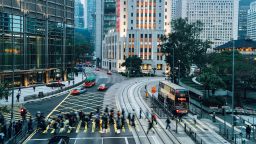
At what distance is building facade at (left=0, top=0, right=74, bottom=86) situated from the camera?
76.2m

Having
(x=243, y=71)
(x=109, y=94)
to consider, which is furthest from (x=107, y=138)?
(x=109, y=94)

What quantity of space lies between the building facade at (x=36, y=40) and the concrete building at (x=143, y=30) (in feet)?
140

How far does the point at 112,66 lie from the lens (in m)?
160

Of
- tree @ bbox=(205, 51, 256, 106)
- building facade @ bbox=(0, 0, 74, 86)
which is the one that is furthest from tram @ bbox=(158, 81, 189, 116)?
building facade @ bbox=(0, 0, 74, 86)

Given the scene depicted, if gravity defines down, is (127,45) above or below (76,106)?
above

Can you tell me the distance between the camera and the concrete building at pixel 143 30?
14275cm

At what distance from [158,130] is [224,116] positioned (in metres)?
14.2

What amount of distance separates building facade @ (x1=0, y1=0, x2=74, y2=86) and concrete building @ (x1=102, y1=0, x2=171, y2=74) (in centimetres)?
4282

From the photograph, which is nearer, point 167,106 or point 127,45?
point 167,106

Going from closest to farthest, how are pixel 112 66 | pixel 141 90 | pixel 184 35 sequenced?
pixel 141 90 < pixel 184 35 < pixel 112 66

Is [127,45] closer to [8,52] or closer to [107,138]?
[8,52]

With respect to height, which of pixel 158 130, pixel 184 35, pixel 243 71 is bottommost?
pixel 158 130

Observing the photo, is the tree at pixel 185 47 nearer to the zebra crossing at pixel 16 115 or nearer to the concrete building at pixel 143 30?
the concrete building at pixel 143 30

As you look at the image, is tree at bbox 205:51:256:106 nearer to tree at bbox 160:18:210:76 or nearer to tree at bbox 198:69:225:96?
tree at bbox 198:69:225:96
